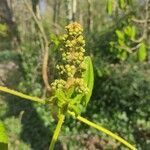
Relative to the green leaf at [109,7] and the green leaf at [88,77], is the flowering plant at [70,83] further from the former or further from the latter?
the green leaf at [109,7]

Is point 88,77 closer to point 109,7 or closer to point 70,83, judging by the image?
point 70,83

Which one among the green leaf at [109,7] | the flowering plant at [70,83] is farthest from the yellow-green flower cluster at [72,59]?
the green leaf at [109,7]

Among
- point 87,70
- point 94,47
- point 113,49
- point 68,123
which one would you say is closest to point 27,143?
point 68,123

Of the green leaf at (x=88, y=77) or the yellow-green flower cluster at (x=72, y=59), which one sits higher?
the yellow-green flower cluster at (x=72, y=59)

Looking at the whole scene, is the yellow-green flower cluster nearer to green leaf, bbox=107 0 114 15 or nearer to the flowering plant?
the flowering plant

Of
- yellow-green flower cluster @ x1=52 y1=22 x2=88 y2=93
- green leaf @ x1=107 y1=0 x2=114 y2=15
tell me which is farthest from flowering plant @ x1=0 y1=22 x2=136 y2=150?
green leaf @ x1=107 y1=0 x2=114 y2=15

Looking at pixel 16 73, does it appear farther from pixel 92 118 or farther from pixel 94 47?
pixel 92 118

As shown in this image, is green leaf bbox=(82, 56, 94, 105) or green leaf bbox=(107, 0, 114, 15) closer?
green leaf bbox=(82, 56, 94, 105)

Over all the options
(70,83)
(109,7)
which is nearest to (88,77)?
(70,83)
